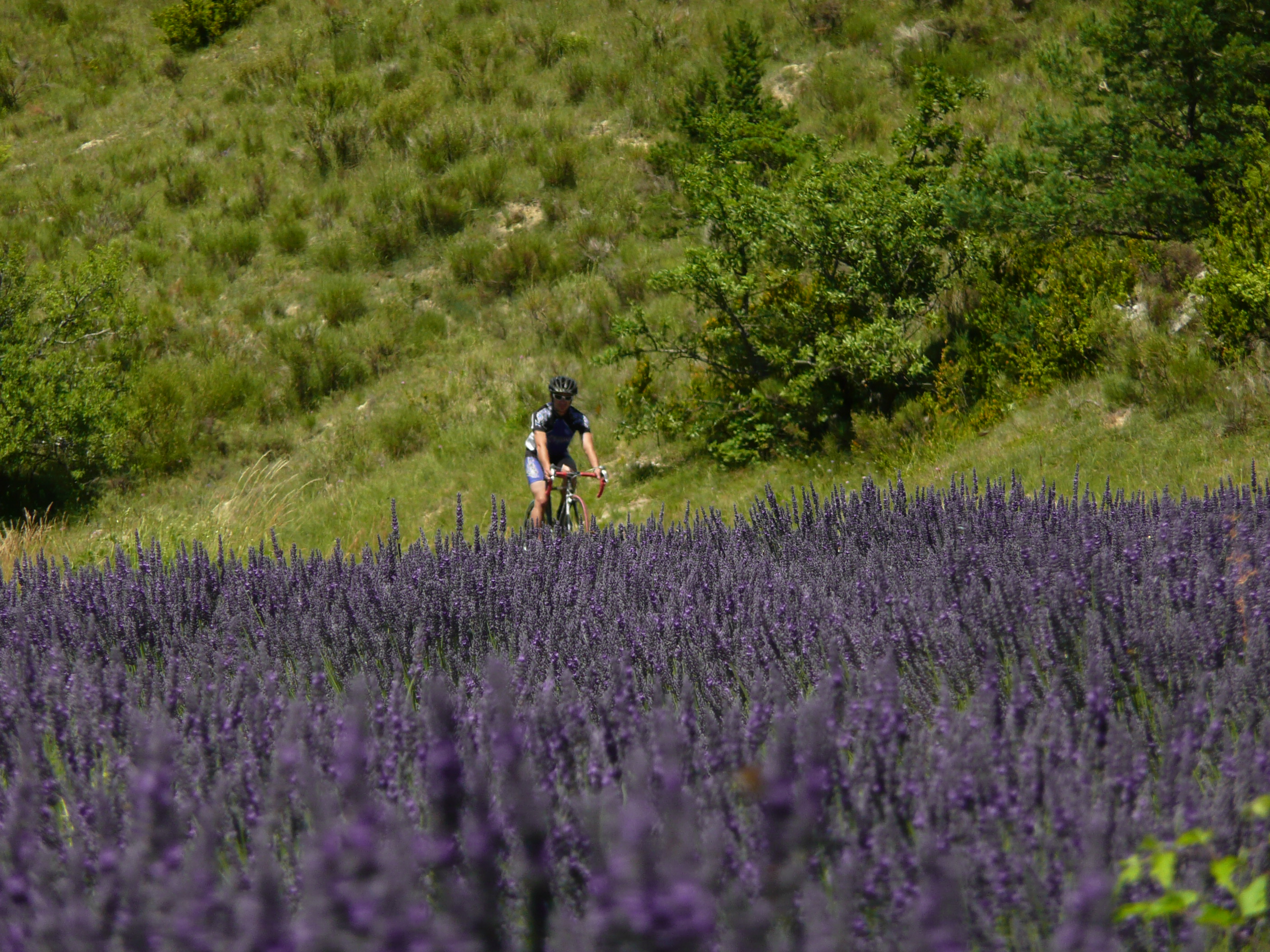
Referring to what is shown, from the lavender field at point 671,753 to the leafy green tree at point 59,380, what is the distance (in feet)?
29.2

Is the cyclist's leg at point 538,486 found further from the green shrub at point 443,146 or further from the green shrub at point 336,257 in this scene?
the green shrub at point 443,146

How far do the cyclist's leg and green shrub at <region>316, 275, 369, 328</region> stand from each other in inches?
329

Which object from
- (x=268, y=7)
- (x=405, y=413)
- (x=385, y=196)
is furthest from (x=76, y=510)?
(x=268, y=7)

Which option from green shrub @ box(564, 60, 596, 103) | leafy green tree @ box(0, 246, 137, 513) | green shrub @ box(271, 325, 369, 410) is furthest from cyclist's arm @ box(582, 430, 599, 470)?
green shrub @ box(564, 60, 596, 103)

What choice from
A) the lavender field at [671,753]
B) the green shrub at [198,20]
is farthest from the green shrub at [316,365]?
the green shrub at [198,20]

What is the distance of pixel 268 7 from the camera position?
24391mm

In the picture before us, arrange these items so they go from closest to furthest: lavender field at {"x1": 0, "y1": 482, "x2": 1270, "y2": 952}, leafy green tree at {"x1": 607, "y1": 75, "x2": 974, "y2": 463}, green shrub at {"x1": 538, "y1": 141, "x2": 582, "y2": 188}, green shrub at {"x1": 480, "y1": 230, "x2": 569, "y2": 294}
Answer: lavender field at {"x1": 0, "y1": 482, "x2": 1270, "y2": 952}, leafy green tree at {"x1": 607, "y1": 75, "x2": 974, "y2": 463}, green shrub at {"x1": 480, "y1": 230, "x2": 569, "y2": 294}, green shrub at {"x1": 538, "y1": 141, "x2": 582, "y2": 188}

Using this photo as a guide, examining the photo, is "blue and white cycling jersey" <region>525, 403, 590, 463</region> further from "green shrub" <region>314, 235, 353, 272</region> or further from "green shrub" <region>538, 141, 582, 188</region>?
"green shrub" <region>538, 141, 582, 188</region>

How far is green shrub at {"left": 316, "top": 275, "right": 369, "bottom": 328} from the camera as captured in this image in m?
16.0

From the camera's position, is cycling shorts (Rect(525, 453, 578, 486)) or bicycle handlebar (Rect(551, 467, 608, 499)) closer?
bicycle handlebar (Rect(551, 467, 608, 499))

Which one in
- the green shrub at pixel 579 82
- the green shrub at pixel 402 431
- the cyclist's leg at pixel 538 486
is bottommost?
the green shrub at pixel 402 431

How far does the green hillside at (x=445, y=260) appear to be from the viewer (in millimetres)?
9125

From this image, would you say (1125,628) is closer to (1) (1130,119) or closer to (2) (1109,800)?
(2) (1109,800)

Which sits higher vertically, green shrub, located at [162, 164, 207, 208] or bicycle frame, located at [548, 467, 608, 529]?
green shrub, located at [162, 164, 207, 208]
